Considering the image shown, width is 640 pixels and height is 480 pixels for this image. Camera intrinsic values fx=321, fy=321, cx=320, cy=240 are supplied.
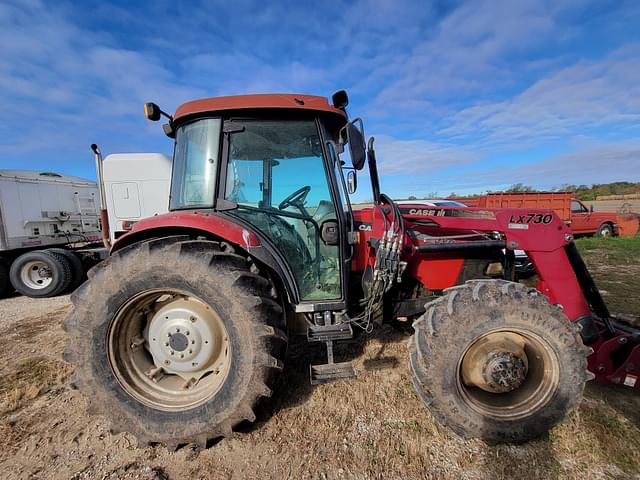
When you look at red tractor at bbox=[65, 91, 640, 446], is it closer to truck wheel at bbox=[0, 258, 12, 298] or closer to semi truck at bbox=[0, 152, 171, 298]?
semi truck at bbox=[0, 152, 171, 298]

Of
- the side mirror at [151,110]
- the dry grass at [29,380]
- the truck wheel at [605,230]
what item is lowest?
the dry grass at [29,380]

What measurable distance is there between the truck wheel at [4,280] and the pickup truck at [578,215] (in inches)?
554

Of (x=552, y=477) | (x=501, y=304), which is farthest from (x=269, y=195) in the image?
(x=552, y=477)

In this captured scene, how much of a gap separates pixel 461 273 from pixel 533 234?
628 mm

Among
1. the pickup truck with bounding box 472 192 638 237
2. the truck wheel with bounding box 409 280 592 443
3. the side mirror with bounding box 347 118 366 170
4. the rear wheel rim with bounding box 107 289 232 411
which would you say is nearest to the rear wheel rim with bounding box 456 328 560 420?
the truck wheel with bounding box 409 280 592 443

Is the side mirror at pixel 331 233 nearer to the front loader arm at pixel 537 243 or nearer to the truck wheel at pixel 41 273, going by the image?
the front loader arm at pixel 537 243

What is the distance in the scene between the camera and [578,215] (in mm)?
11750

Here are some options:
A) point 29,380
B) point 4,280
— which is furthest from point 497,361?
point 4,280

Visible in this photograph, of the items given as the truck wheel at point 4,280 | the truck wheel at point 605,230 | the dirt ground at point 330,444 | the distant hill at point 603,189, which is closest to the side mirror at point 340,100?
the dirt ground at point 330,444

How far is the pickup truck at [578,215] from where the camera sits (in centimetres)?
1161

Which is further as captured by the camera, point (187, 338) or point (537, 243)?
point (537, 243)

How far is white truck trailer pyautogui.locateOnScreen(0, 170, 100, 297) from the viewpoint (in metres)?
6.36

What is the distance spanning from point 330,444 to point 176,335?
1263mm

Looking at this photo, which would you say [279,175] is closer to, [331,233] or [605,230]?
[331,233]
